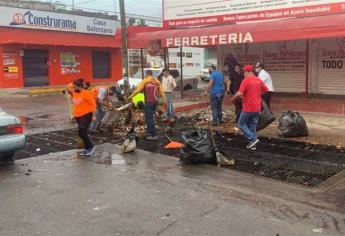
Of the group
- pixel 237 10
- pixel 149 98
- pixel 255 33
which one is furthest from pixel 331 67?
pixel 149 98

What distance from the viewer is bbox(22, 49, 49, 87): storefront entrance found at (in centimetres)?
2867

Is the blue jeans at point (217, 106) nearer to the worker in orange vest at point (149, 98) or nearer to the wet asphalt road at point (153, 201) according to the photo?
the worker in orange vest at point (149, 98)

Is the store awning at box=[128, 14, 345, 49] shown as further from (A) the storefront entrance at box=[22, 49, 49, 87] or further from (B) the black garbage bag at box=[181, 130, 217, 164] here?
(A) the storefront entrance at box=[22, 49, 49, 87]

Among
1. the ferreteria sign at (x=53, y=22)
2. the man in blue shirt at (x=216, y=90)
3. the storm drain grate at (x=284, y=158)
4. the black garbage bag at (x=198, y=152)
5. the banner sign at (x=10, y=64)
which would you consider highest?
the ferreteria sign at (x=53, y=22)

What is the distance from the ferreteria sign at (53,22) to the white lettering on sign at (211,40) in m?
14.8

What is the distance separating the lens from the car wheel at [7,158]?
338 inches

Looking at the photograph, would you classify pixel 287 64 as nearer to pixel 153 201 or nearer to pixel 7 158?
pixel 7 158

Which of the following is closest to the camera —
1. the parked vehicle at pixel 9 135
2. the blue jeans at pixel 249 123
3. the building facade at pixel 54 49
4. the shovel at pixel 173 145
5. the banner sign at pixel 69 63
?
the parked vehicle at pixel 9 135

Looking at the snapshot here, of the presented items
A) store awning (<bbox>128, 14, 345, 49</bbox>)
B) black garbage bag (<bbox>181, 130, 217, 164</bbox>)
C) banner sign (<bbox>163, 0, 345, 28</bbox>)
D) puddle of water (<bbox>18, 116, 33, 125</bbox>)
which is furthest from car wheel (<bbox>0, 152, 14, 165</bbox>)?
banner sign (<bbox>163, 0, 345, 28</bbox>)

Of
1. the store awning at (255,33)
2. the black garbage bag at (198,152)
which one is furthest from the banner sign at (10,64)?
Answer: the black garbage bag at (198,152)

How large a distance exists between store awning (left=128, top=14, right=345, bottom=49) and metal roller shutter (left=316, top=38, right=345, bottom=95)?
2213 mm

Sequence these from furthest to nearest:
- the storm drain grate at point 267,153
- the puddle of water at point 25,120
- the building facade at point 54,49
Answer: the building facade at point 54,49 → the puddle of water at point 25,120 → the storm drain grate at point 267,153

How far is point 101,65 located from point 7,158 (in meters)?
25.8

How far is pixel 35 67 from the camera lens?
95.7 feet
